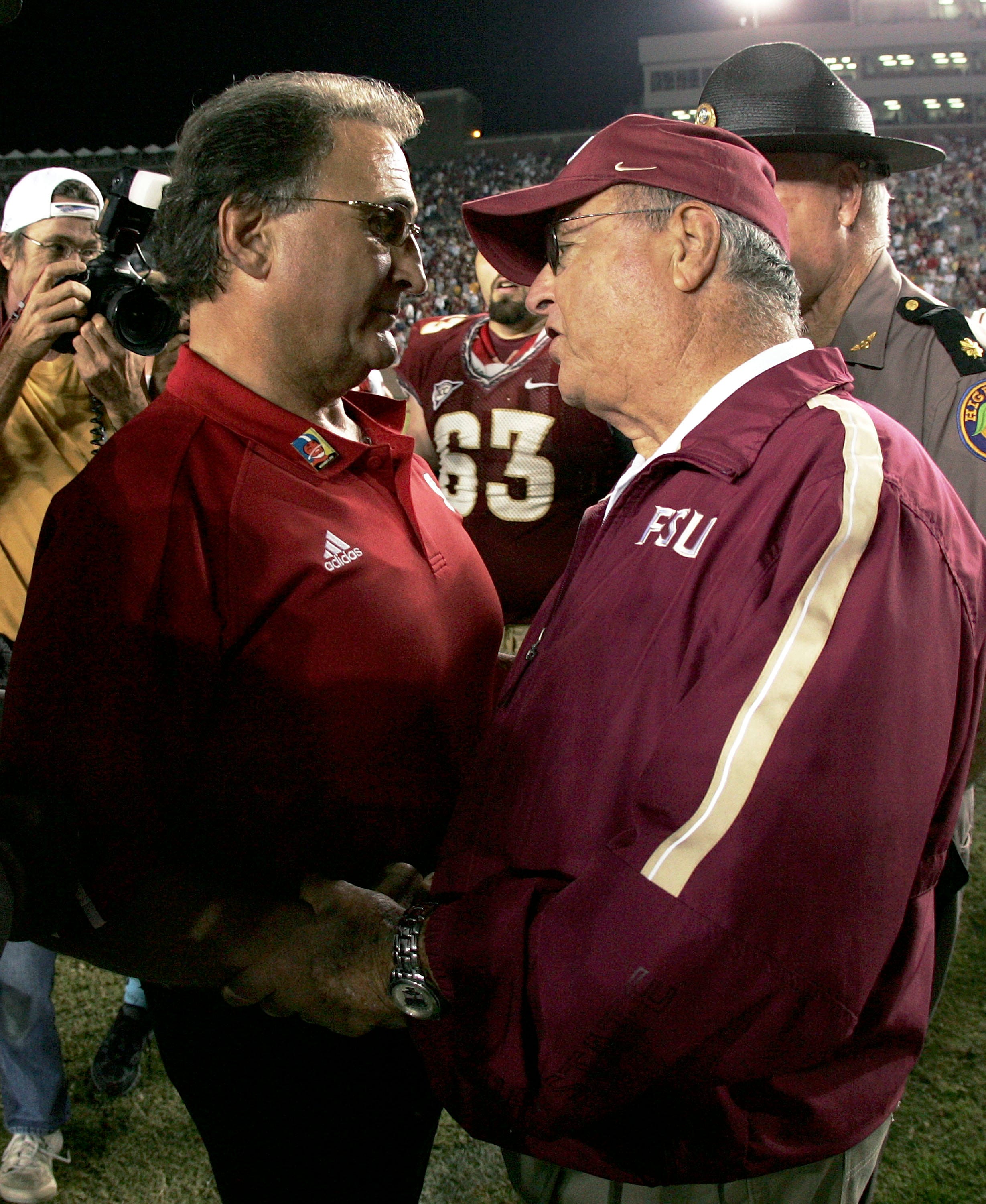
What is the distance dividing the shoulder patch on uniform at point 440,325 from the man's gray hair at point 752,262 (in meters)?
2.90

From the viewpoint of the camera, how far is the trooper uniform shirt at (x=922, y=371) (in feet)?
6.57

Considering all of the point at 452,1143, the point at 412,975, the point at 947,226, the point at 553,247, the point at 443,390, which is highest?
the point at 553,247

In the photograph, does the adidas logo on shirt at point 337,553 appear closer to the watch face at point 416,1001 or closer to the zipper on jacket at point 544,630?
the zipper on jacket at point 544,630

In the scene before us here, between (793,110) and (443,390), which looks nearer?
(793,110)

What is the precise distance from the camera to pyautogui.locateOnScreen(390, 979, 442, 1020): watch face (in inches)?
44.6

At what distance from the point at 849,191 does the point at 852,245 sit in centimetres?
13

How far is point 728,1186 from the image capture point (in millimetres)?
1168

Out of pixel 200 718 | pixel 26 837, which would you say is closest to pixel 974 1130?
pixel 200 718

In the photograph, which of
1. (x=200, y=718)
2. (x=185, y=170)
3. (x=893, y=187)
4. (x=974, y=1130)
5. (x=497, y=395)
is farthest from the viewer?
Result: (x=893, y=187)

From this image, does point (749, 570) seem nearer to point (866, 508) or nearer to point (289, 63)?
point (866, 508)

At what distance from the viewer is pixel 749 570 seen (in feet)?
3.30

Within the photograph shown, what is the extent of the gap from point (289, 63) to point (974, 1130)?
49519mm

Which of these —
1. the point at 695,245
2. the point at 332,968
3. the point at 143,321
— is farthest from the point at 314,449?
the point at 143,321

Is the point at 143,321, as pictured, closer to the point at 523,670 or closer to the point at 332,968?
the point at 523,670
